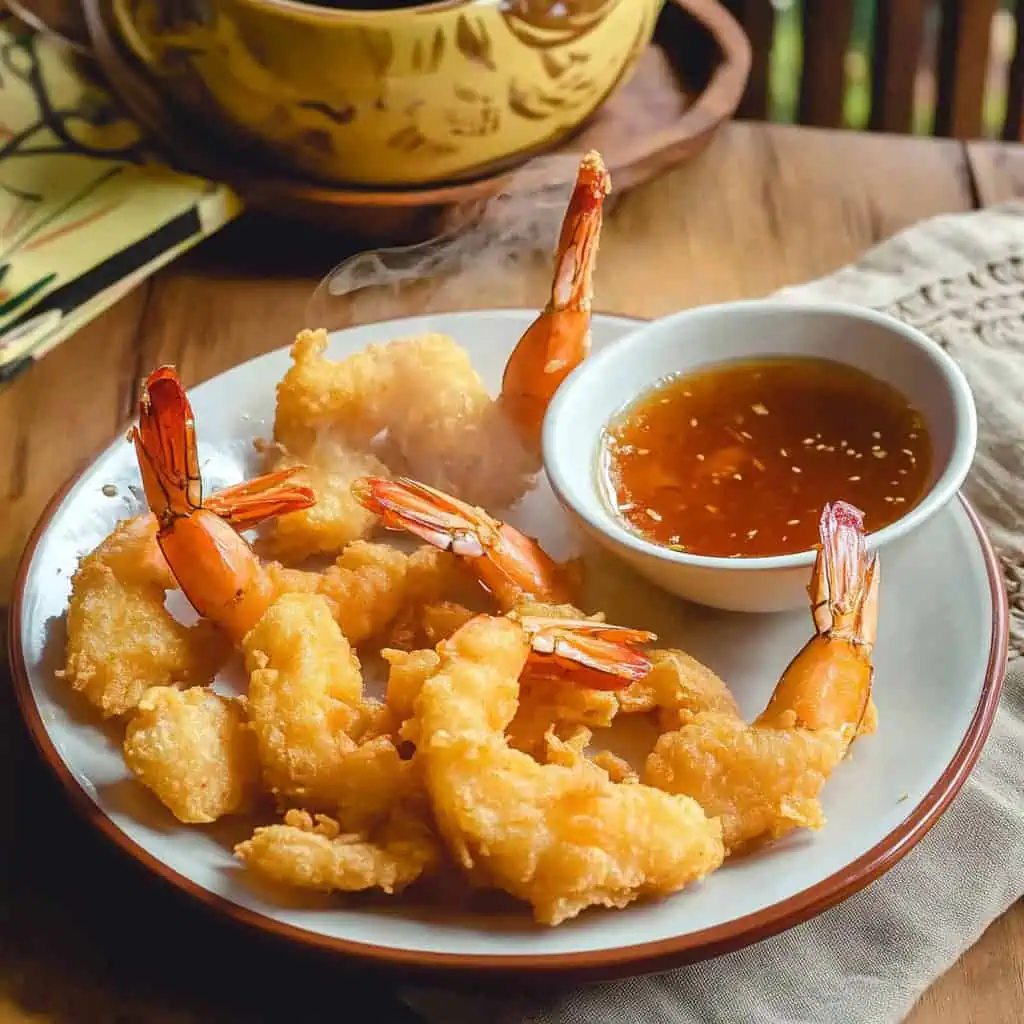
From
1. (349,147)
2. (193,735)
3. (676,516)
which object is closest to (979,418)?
(676,516)

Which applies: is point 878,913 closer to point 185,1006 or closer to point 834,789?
point 834,789

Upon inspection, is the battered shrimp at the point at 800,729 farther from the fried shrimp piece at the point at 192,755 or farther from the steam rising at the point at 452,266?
the steam rising at the point at 452,266

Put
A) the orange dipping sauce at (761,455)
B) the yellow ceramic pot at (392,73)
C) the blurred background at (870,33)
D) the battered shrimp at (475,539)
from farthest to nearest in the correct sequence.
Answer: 1. the blurred background at (870,33)
2. the yellow ceramic pot at (392,73)
3. the orange dipping sauce at (761,455)
4. the battered shrimp at (475,539)

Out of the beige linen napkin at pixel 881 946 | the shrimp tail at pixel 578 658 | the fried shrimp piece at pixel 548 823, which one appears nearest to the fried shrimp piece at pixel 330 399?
the shrimp tail at pixel 578 658

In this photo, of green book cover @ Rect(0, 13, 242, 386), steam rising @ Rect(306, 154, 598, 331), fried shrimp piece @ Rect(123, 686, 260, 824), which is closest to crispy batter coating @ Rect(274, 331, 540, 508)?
steam rising @ Rect(306, 154, 598, 331)

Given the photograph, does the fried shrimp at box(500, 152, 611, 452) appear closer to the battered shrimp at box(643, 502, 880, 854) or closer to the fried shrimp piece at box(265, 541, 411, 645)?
the fried shrimp piece at box(265, 541, 411, 645)
